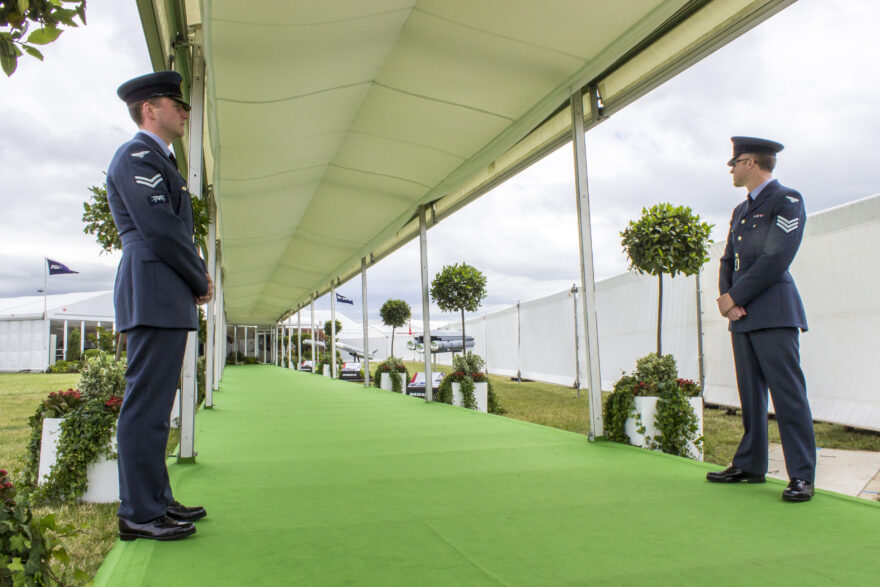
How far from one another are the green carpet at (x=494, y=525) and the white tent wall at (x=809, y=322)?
124 inches

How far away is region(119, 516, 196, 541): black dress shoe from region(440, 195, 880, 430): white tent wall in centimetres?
548

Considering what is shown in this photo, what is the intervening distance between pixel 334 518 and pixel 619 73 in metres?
3.13

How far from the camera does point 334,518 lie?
2.02 m

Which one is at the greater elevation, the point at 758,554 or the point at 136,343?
the point at 136,343

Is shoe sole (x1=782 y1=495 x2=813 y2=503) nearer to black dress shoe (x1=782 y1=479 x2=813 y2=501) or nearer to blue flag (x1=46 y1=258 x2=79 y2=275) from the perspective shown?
black dress shoe (x1=782 y1=479 x2=813 y2=501)

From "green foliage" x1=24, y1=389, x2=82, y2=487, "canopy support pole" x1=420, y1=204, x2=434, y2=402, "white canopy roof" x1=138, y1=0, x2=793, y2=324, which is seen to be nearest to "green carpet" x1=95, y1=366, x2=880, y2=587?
"green foliage" x1=24, y1=389, x2=82, y2=487

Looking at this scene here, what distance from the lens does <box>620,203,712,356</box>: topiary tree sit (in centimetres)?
427

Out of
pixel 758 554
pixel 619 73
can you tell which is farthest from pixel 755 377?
pixel 619 73

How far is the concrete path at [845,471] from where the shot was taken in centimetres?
328

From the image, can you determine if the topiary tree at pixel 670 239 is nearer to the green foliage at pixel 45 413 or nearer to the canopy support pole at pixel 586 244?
the canopy support pole at pixel 586 244

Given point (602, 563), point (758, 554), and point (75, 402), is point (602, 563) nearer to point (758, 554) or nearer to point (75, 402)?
point (758, 554)

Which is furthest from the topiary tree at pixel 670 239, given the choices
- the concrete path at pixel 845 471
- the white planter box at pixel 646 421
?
the concrete path at pixel 845 471

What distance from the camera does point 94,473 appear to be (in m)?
2.79

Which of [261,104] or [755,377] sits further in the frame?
[261,104]
